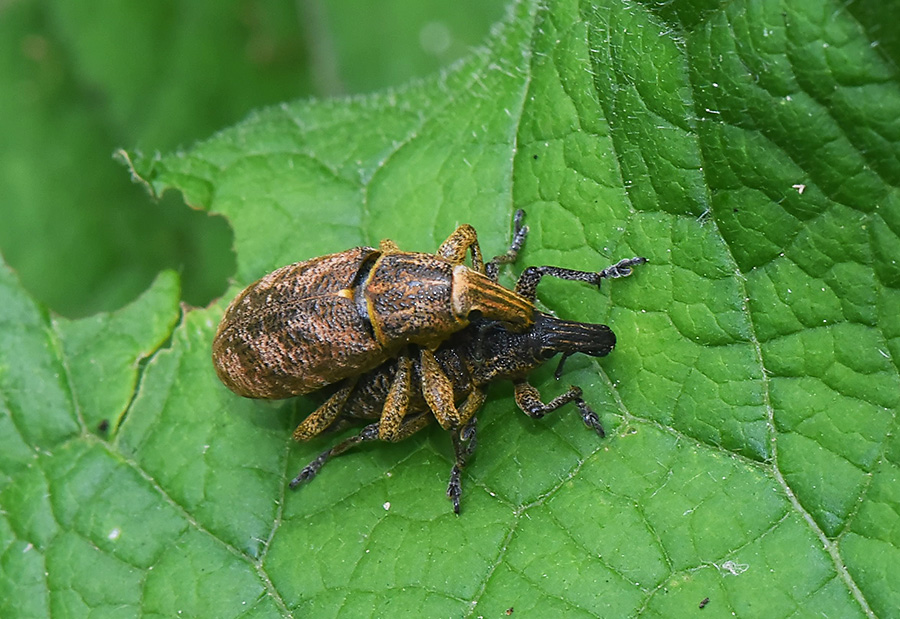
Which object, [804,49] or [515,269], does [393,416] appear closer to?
[515,269]

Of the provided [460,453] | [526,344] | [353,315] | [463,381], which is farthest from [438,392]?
[353,315]

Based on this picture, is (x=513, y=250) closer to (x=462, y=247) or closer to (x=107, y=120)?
(x=462, y=247)

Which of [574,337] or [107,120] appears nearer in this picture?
[574,337]

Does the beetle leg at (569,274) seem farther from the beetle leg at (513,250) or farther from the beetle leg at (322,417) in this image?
the beetle leg at (322,417)

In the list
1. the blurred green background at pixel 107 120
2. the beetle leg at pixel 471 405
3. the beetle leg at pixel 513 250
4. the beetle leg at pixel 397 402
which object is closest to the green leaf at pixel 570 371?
the beetle leg at pixel 513 250

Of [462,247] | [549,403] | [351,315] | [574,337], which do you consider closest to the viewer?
[574,337]

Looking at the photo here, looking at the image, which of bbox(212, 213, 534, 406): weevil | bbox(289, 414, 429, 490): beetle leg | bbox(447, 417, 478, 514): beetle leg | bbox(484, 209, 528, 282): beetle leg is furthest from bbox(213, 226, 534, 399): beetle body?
bbox(447, 417, 478, 514): beetle leg
